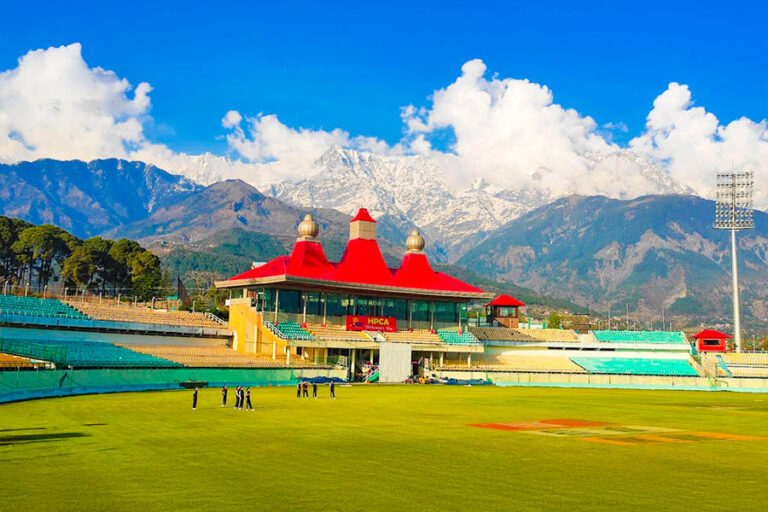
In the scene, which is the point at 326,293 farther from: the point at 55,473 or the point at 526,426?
the point at 55,473

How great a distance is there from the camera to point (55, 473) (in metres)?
19.6

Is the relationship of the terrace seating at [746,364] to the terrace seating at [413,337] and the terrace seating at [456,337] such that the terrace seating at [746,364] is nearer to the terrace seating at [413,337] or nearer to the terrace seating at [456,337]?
the terrace seating at [456,337]

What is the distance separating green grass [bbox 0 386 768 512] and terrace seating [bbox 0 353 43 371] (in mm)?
9571

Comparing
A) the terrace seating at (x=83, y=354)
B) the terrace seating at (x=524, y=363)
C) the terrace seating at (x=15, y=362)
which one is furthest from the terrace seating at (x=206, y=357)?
the terrace seating at (x=524, y=363)

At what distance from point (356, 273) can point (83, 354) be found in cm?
4113

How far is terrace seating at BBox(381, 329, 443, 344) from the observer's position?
296ft

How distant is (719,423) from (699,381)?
2100 inches

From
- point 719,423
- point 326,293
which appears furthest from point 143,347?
point 719,423

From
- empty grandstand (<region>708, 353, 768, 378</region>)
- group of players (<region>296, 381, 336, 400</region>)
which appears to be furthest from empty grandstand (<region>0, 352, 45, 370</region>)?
empty grandstand (<region>708, 353, 768, 378</region>)

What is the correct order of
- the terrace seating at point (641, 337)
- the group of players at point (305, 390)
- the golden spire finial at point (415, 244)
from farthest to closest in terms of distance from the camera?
the terrace seating at point (641, 337) → the golden spire finial at point (415, 244) → the group of players at point (305, 390)

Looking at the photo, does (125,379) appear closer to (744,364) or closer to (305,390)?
(305,390)

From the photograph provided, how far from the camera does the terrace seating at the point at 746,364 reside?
96312mm

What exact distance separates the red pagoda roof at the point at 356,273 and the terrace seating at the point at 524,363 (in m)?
9.81

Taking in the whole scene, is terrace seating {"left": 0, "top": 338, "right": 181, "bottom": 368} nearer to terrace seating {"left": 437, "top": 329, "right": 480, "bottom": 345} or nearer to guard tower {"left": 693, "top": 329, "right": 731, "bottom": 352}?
terrace seating {"left": 437, "top": 329, "right": 480, "bottom": 345}
